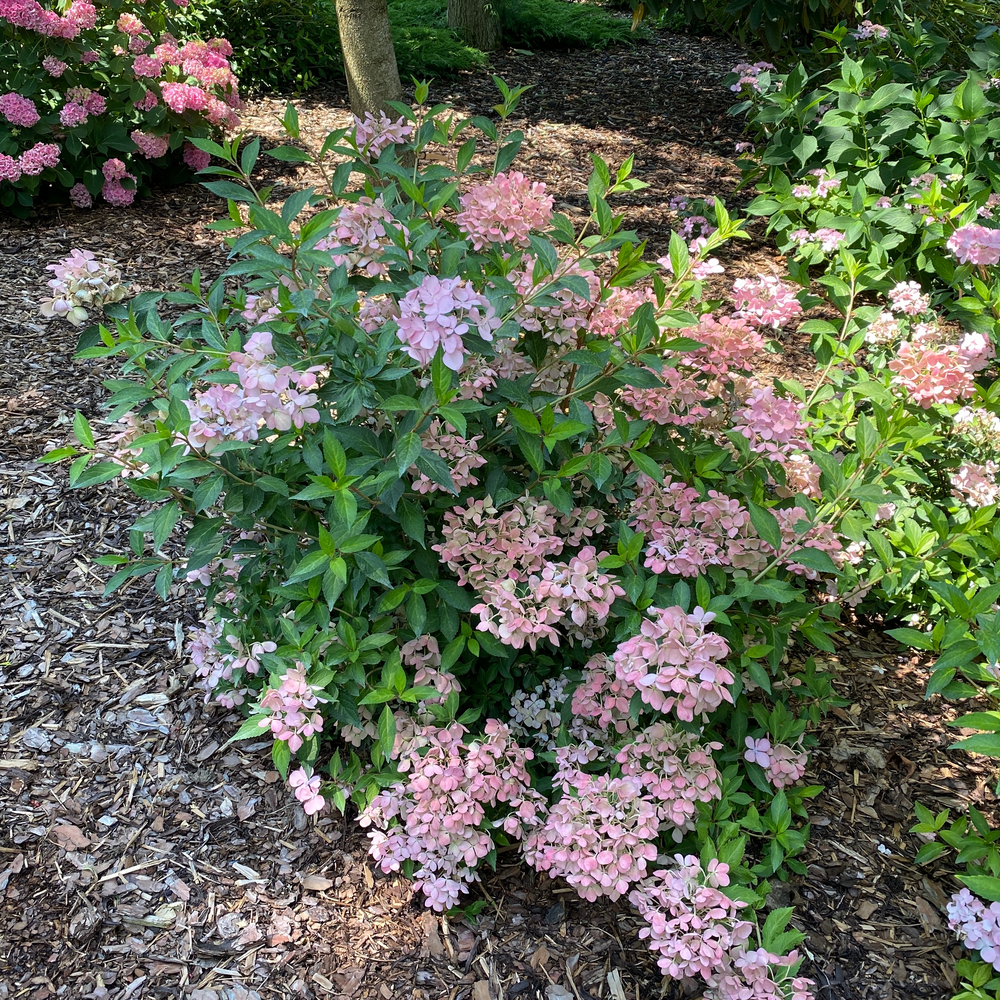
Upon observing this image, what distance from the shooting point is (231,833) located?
206 centimetres

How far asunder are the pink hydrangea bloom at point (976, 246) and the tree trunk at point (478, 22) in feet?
21.7

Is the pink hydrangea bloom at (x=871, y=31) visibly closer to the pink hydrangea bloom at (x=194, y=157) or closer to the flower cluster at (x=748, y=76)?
the flower cluster at (x=748, y=76)

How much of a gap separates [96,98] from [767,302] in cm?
385

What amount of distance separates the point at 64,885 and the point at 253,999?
0.55m

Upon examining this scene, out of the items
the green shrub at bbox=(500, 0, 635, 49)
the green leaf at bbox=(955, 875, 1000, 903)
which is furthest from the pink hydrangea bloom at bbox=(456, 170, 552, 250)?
the green shrub at bbox=(500, 0, 635, 49)

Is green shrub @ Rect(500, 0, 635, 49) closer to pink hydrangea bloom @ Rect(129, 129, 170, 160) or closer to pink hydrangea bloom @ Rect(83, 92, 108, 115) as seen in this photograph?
pink hydrangea bloom @ Rect(129, 129, 170, 160)

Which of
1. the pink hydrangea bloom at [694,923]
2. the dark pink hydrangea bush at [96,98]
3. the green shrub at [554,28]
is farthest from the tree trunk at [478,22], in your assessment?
the pink hydrangea bloom at [694,923]

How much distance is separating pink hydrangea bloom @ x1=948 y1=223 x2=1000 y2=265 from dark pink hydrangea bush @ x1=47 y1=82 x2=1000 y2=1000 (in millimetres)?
633

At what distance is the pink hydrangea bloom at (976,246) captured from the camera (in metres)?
2.52

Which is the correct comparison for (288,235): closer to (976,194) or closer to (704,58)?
(976,194)

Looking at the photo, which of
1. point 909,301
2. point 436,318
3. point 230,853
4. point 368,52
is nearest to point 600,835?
point 230,853

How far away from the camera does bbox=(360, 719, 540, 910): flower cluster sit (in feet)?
5.76

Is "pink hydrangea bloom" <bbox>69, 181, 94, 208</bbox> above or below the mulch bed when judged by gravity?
above

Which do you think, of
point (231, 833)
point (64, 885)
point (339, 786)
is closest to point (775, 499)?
point (339, 786)
